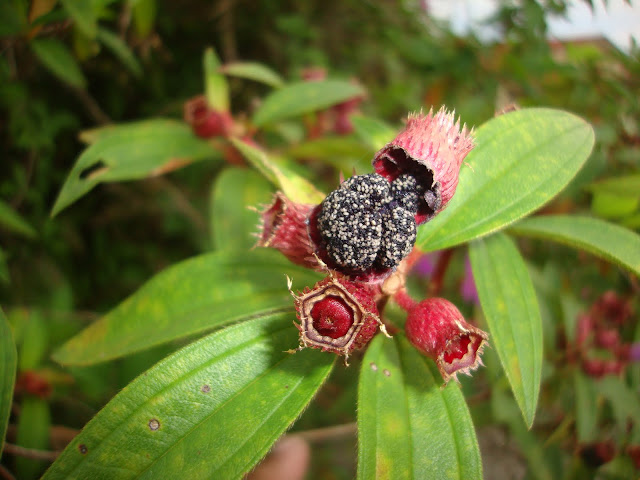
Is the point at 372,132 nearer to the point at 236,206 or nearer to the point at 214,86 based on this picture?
the point at 236,206

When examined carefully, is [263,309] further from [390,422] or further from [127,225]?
[127,225]

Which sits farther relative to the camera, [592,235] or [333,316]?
[592,235]

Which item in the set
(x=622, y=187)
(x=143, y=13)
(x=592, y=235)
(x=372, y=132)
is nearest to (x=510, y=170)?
(x=592, y=235)

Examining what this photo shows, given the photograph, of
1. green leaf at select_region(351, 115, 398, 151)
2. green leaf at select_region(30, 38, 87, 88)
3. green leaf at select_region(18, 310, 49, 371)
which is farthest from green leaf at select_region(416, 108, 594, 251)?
green leaf at select_region(18, 310, 49, 371)

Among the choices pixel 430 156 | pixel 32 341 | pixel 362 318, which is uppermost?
pixel 430 156

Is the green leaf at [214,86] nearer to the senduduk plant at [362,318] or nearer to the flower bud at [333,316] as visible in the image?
the senduduk plant at [362,318]
